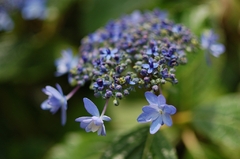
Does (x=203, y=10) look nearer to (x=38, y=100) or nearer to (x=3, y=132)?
(x=38, y=100)

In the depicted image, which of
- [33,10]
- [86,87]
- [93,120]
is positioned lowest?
[93,120]

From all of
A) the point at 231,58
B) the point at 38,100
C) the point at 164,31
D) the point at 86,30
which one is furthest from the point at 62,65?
the point at 231,58

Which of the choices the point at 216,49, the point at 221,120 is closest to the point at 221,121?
the point at 221,120

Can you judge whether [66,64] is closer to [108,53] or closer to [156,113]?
[108,53]

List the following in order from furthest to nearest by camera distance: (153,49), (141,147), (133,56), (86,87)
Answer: (86,87)
(141,147)
(133,56)
(153,49)

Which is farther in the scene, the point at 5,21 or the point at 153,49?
the point at 5,21

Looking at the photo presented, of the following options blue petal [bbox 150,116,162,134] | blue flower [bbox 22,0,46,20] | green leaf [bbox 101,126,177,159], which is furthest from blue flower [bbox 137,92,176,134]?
blue flower [bbox 22,0,46,20]

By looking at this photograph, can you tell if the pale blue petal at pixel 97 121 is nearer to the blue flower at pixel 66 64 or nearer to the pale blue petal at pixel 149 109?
the pale blue petal at pixel 149 109
